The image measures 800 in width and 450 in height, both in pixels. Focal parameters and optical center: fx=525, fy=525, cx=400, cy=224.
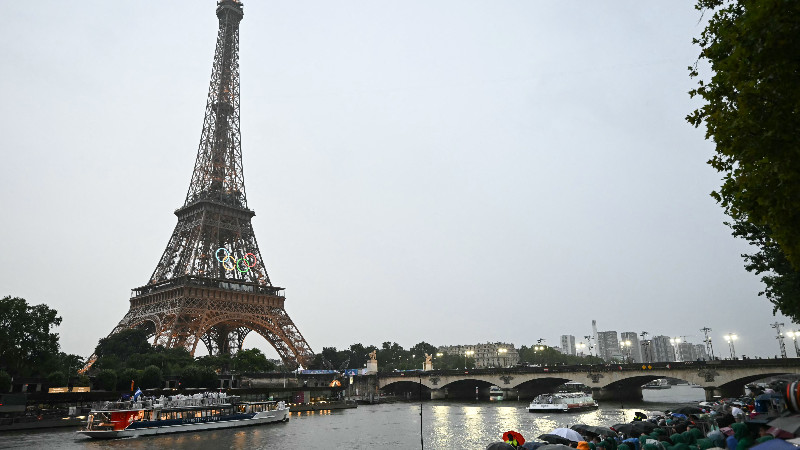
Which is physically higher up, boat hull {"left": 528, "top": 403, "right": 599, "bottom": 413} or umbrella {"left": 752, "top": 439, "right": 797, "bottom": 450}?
umbrella {"left": 752, "top": 439, "right": 797, "bottom": 450}

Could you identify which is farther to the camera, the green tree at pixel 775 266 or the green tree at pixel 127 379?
the green tree at pixel 127 379

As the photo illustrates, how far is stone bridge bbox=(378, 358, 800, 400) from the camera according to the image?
214ft

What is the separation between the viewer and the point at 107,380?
61.5 metres

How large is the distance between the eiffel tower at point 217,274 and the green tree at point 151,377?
9.96m

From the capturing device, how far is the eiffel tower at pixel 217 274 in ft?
260

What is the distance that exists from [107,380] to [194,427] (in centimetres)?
1956

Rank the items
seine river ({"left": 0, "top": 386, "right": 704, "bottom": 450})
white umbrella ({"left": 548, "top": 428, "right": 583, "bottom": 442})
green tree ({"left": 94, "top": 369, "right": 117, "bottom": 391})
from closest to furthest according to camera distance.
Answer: white umbrella ({"left": 548, "top": 428, "right": 583, "bottom": 442}), seine river ({"left": 0, "top": 386, "right": 704, "bottom": 450}), green tree ({"left": 94, "top": 369, "right": 117, "bottom": 391})

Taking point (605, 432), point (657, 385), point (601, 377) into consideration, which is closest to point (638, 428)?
point (605, 432)

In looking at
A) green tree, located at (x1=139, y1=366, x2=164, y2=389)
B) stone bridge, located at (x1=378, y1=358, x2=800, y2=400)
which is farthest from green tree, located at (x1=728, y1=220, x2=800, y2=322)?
green tree, located at (x1=139, y1=366, x2=164, y2=389)

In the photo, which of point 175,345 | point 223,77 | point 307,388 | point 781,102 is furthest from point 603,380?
point 223,77

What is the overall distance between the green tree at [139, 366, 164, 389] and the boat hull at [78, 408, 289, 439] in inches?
651

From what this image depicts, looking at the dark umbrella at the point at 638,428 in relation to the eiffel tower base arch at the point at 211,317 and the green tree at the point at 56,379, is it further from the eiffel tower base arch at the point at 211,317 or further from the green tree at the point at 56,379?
the eiffel tower base arch at the point at 211,317

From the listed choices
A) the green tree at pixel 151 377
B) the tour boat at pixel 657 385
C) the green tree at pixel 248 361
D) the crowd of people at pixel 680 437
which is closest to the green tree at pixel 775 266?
the crowd of people at pixel 680 437

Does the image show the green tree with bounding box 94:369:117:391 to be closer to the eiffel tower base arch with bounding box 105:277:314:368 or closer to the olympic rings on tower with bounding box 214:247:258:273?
the eiffel tower base arch with bounding box 105:277:314:368
